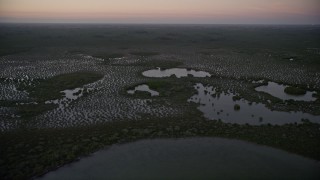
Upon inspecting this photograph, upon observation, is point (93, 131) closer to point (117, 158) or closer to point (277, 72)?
point (117, 158)

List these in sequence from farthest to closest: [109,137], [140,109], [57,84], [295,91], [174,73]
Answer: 1. [174,73]
2. [57,84]
3. [295,91]
4. [140,109]
5. [109,137]

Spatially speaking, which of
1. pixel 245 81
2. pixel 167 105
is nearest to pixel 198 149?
pixel 167 105

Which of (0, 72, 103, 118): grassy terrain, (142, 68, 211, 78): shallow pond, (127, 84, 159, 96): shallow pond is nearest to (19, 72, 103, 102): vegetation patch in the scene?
(0, 72, 103, 118): grassy terrain

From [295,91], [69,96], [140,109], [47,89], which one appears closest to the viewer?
[140,109]

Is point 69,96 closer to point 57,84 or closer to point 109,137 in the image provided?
point 57,84

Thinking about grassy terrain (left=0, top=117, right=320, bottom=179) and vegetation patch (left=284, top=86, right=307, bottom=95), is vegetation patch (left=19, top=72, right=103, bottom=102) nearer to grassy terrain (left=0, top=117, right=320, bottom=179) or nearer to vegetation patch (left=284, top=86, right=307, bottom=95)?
grassy terrain (left=0, top=117, right=320, bottom=179)

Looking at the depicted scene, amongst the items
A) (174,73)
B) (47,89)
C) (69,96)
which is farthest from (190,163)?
(174,73)
